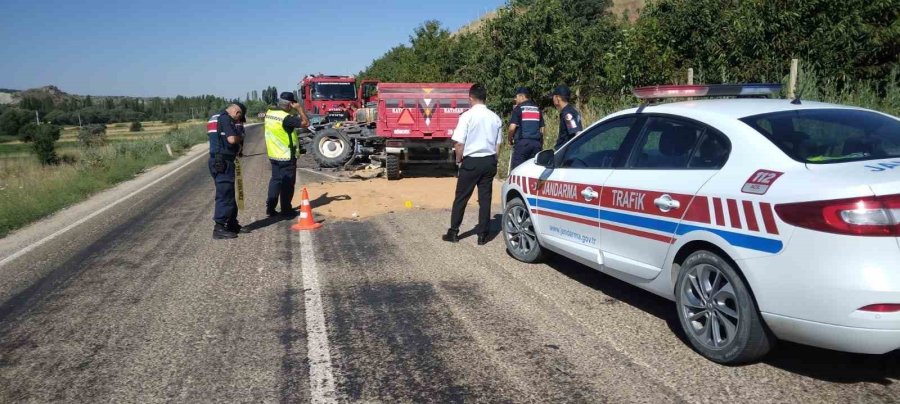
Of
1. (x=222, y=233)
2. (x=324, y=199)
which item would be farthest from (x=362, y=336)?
(x=324, y=199)

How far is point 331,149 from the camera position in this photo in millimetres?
16359

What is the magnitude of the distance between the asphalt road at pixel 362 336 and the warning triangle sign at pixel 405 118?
21.3ft

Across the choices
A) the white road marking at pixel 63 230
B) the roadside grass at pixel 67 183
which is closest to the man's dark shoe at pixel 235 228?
the white road marking at pixel 63 230

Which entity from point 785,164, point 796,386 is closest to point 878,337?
point 796,386

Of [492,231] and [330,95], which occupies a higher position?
[330,95]

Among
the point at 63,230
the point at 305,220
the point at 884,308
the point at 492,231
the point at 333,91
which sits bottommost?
the point at 63,230

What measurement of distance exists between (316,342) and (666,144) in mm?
2735

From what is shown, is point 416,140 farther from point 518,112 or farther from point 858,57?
point 858,57

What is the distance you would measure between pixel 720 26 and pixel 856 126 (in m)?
10.3

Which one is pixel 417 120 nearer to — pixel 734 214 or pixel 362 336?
pixel 362 336

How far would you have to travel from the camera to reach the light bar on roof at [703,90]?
4.67 meters

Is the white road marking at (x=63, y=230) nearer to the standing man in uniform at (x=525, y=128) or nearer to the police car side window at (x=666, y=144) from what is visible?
the standing man in uniform at (x=525, y=128)

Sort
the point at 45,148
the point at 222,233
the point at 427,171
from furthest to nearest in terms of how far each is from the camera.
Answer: the point at 45,148
the point at 427,171
the point at 222,233

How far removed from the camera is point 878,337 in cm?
300
